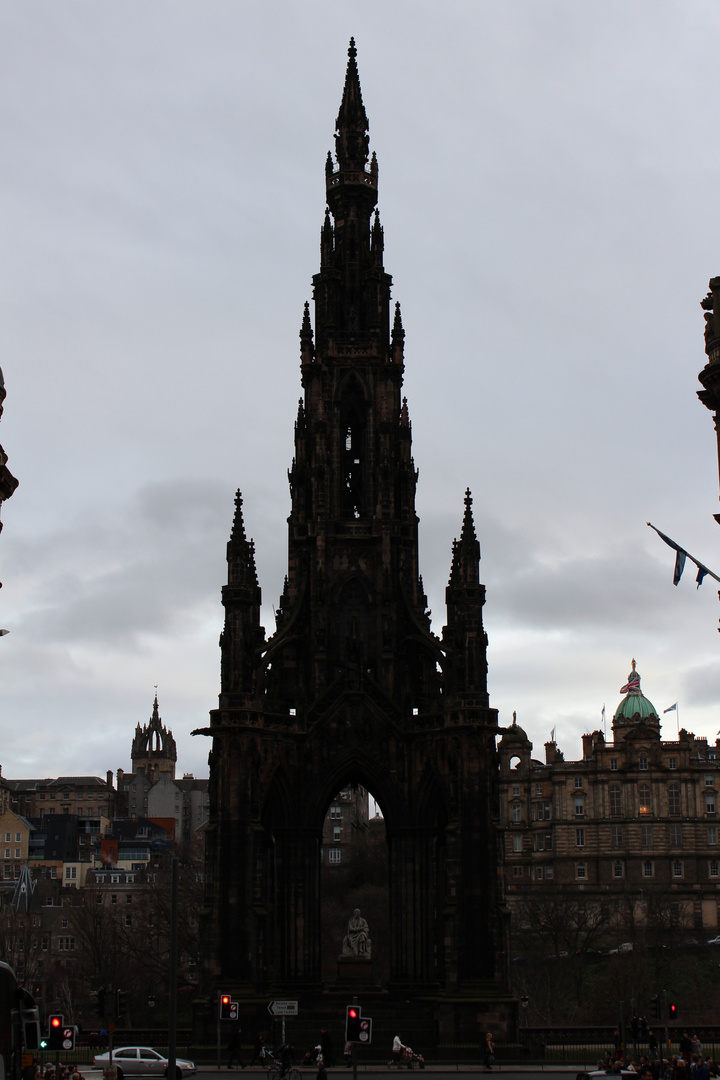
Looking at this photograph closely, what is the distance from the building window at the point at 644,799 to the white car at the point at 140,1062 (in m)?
87.7

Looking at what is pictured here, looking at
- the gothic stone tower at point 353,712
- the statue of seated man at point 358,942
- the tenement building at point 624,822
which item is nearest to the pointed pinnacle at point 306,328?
the gothic stone tower at point 353,712

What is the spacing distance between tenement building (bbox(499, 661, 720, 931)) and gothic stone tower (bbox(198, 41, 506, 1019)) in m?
65.8

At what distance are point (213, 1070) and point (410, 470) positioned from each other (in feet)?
86.0

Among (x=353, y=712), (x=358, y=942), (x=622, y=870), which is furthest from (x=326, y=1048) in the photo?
(x=622, y=870)

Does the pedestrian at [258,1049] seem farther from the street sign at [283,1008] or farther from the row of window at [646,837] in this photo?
the row of window at [646,837]

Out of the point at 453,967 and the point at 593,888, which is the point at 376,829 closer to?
the point at 593,888

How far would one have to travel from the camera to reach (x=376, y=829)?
12544cm

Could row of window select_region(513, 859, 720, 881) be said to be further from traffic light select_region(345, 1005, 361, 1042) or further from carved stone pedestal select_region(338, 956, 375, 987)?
traffic light select_region(345, 1005, 361, 1042)

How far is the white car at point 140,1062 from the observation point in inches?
1738

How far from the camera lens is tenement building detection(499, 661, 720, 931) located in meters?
126

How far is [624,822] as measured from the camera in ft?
423

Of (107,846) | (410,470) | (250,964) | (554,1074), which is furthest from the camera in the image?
(107,846)

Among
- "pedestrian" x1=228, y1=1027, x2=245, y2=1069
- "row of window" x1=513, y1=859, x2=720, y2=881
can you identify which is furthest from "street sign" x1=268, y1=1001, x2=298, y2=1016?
"row of window" x1=513, y1=859, x2=720, y2=881

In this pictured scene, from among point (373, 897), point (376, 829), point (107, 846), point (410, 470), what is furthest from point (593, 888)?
point (410, 470)
